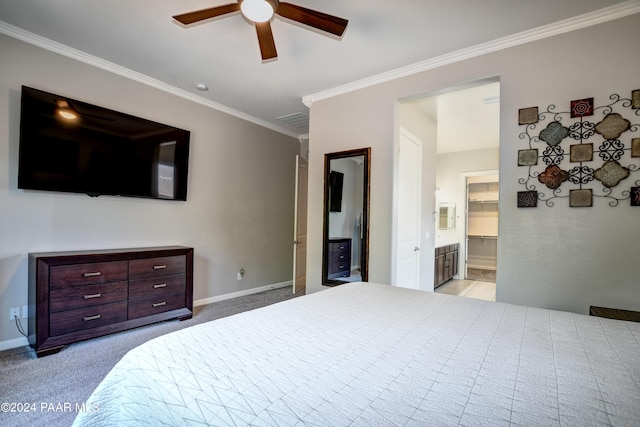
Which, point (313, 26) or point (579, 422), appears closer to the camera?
point (579, 422)

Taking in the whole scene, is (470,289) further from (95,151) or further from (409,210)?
(95,151)

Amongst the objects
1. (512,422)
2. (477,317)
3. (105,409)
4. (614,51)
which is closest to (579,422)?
(512,422)

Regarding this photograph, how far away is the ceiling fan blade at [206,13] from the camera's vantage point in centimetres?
185

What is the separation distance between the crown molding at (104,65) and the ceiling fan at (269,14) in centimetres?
166

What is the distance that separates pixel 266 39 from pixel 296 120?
243 cm

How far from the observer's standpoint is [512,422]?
2.13 ft

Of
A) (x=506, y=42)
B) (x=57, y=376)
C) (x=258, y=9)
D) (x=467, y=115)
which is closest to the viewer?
(x=258, y=9)

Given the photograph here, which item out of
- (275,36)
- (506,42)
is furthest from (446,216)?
(275,36)

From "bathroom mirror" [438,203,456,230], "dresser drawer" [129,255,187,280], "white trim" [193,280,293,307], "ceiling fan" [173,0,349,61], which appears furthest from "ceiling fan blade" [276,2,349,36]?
"bathroom mirror" [438,203,456,230]

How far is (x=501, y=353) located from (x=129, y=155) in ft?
11.6

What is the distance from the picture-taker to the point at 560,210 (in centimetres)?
221

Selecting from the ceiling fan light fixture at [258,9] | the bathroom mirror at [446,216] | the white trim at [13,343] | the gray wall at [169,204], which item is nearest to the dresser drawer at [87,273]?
the gray wall at [169,204]

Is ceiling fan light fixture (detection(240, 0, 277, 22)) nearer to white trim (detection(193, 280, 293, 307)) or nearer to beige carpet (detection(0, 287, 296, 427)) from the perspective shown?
beige carpet (detection(0, 287, 296, 427))

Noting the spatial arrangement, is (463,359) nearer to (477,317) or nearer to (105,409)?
(477,317)
